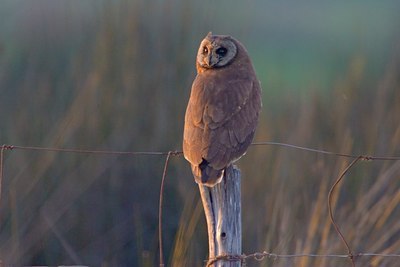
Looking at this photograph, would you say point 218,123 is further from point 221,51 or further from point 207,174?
point 221,51

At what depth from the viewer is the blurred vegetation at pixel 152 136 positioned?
15.8ft

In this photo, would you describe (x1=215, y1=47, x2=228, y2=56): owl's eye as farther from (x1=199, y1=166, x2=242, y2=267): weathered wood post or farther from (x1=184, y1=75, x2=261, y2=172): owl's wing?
(x1=199, y1=166, x2=242, y2=267): weathered wood post

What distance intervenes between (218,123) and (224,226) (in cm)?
78

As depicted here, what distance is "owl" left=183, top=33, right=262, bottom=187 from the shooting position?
138 inches

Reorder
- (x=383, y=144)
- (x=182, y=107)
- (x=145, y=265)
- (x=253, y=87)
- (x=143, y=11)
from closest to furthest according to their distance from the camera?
(x=253, y=87) < (x=145, y=265) < (x=383, y=144) < (x=182, y=107) < (x=143, y=11)

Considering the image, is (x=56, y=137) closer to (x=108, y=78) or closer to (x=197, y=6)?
(x=108, y=78)

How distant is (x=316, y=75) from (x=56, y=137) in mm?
2091

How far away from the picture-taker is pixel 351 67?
600 cm

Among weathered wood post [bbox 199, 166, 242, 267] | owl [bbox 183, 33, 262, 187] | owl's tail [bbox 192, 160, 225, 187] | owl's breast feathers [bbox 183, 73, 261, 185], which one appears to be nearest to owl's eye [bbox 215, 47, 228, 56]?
owl [bbox 183, 33, 262, 187]

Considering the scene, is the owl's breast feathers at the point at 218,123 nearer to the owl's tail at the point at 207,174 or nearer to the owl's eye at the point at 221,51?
the owl's tail at the point at 207,174

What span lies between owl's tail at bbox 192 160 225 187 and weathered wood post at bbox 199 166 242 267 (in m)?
0.05

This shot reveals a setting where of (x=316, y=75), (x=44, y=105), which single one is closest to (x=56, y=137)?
(x=44, y=105)

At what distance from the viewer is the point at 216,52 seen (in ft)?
14.0

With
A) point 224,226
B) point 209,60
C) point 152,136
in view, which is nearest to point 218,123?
point 209,60
